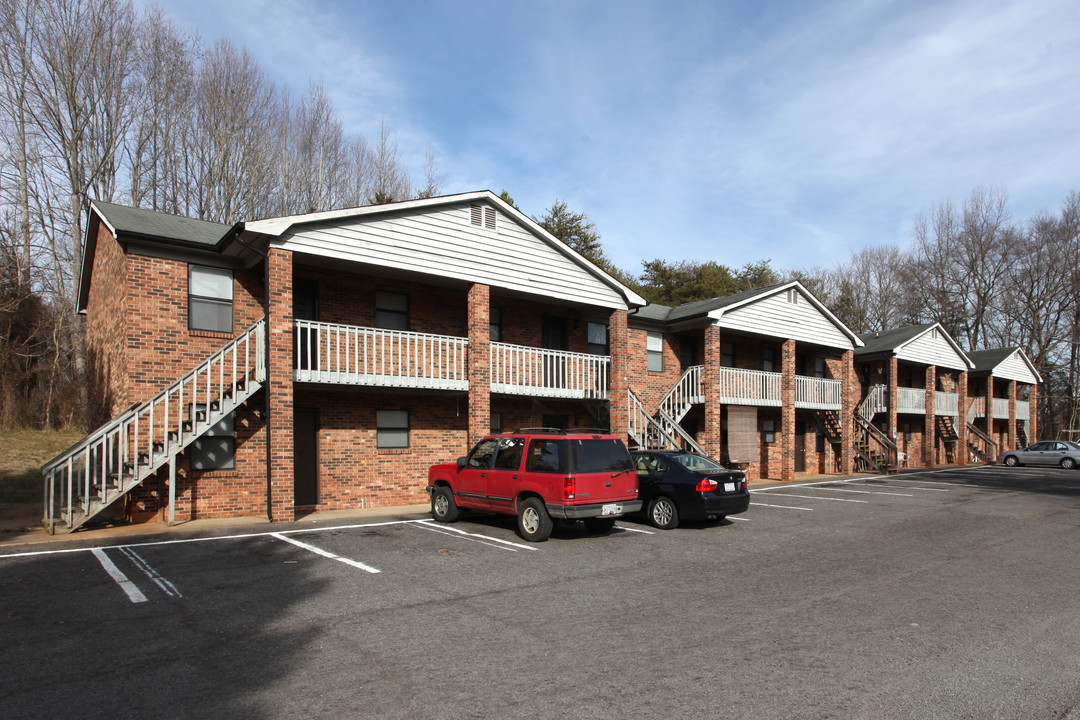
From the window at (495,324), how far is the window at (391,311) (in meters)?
2.59

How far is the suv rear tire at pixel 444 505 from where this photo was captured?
12.5m

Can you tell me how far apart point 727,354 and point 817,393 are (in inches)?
168

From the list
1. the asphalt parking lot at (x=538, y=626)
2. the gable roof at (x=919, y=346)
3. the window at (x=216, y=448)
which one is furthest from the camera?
the gable roof at (x=919, y=346)

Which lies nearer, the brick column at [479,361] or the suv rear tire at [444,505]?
the suv rear tire at [444,505]

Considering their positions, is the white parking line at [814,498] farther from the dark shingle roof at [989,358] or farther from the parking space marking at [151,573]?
the dark shingle roof at [989,358]

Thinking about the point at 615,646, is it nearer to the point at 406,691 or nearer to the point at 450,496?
the point at 406,691

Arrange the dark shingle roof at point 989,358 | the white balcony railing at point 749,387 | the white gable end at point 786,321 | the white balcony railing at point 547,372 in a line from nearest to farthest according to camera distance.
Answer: the white balcony railing at point 547,372, the white balcony railing at point 749,387, the white gable end at point 786,321, the dark shingle roof at point 989,358

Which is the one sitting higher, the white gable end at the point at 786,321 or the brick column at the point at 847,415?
the white gable end at the point at 786,321

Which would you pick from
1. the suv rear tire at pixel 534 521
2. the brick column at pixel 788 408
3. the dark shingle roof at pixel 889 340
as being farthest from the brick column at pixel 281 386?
the dark shingle roof at pixel 889 340

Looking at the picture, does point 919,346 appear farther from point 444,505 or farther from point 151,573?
point 151,573

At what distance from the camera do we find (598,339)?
68.2ft

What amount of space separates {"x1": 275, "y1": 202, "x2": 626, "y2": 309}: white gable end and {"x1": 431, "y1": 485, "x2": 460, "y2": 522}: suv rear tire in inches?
196

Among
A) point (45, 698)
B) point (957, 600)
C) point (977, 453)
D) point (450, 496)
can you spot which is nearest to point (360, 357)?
point (450, 496)

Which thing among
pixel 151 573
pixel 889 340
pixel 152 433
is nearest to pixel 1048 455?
pixel 889 340
